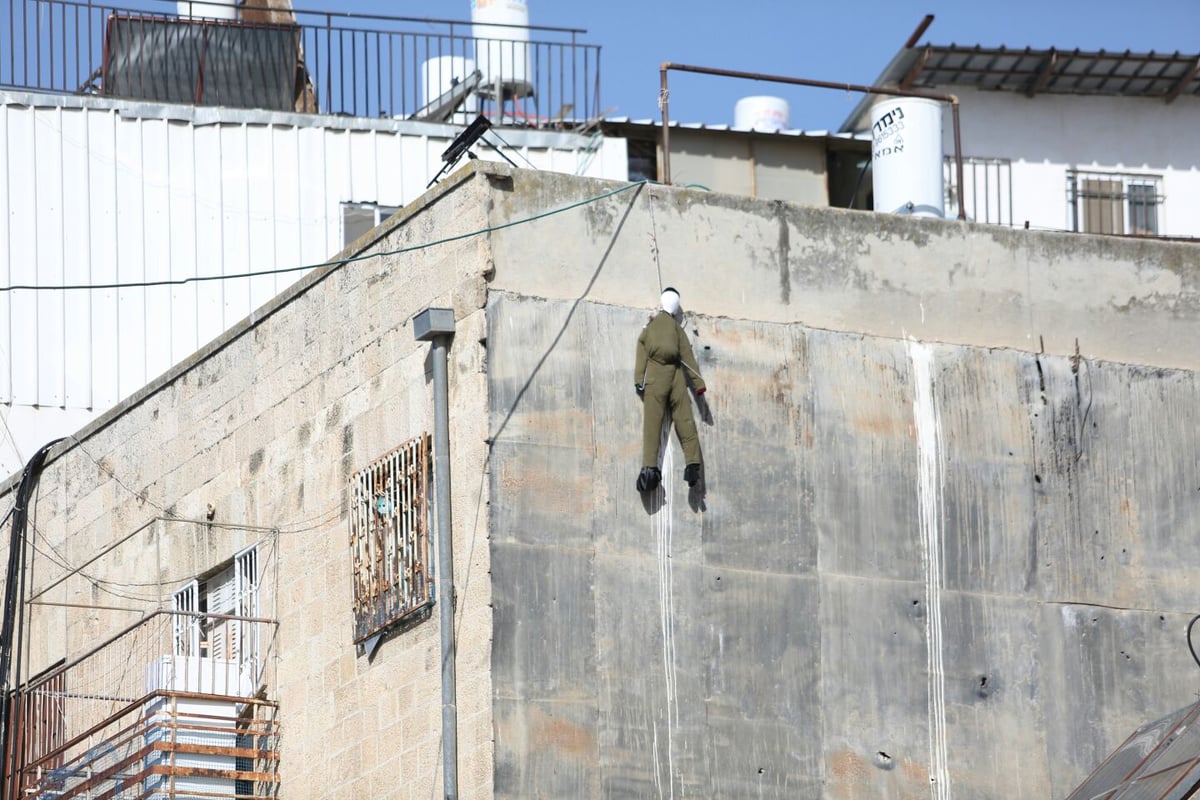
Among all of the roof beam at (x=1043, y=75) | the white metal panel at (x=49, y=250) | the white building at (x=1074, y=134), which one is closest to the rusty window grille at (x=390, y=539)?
the white metal panel at (x=49, y=250)

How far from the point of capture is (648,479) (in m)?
21.8

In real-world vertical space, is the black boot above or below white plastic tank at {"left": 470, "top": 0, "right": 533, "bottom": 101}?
below


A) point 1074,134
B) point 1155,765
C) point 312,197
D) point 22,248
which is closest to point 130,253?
point 22,248

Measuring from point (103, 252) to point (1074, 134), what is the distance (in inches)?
535

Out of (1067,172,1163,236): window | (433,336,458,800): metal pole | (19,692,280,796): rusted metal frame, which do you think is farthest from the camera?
(1067,172,1163,236): window

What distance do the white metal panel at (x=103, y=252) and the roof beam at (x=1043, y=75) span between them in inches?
488

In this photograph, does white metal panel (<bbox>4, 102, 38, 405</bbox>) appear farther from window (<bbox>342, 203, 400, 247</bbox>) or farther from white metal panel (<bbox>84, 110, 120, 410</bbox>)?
window (<bbox>342, 203, 400, 247</bbox>)

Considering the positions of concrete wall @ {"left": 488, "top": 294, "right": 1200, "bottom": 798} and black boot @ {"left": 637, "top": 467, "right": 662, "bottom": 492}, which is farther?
black boot @ {"left": 637, "top": 467, "right": 662, "bottom": 492}

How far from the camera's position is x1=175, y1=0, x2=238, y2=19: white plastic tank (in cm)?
3391

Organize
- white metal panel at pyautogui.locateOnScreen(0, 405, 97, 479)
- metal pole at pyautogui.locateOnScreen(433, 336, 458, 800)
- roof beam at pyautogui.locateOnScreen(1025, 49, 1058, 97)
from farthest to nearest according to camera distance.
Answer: roof beam at pyautogui.locateOnScreen(1025, 49, 1058, 97) < white metal panel at pyautogui.locateOnScreen(0, 405, 97, 479) < metal pole at pyautogui.locateOnScreen(433, 336, 458, 800)

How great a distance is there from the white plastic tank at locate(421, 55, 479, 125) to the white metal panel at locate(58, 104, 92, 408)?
14.2 feet

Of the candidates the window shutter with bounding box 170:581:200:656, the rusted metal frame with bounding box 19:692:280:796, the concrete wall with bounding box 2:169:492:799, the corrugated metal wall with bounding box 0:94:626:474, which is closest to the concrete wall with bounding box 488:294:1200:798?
the concrete wall with bounding box 2:169:492:799

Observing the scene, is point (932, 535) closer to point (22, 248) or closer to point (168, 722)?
point (168, 722)

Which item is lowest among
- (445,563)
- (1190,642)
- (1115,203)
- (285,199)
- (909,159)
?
(1190,642)
